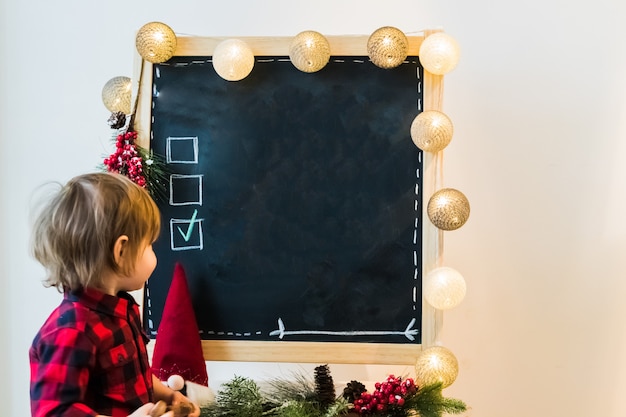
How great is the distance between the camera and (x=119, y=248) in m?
0.95

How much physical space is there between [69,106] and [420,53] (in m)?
0.88

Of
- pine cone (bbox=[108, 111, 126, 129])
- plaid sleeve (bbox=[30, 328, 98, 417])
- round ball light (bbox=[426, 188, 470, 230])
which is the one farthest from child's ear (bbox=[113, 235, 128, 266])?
round ball light (bbox=[426, 188, 470, 230])

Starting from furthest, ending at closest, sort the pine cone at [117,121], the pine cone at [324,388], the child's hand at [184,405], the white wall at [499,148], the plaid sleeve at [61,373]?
the white wall at [499,148]
the pine cone at [117,121]
the pine cone at [324,388]
the child's hand at [184,405]
the plaid sleeve at [61,373]

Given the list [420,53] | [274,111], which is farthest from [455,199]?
[274,111]

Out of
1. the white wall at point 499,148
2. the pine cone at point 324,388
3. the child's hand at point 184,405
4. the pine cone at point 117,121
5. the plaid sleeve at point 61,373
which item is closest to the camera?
the plaid sleeve at point 61,373

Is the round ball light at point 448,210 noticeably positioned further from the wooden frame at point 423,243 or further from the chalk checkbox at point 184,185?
the chalk checkbox at point 184,185

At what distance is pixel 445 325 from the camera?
1.57m

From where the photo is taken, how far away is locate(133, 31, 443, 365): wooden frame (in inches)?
48.6

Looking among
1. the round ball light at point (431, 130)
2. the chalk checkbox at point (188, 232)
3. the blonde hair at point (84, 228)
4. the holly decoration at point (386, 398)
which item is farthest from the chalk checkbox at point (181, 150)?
the holly decoration at point (386, 398)

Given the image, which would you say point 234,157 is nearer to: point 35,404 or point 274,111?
point 274,111

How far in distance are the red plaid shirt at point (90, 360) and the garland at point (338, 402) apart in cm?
18

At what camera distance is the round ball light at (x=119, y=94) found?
1.31m

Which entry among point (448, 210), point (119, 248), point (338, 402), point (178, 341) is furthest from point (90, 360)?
point (448, 210)

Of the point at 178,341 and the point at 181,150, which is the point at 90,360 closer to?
the point at 178,341
